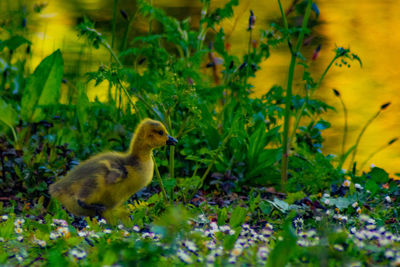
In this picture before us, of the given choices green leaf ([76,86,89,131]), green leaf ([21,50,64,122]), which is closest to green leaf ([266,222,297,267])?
green leaf ([76,86,89,131])

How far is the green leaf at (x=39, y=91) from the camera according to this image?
5.24 meters

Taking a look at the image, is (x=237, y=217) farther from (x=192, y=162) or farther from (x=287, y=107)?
(x=192, y=162)

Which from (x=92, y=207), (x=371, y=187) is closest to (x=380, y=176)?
(x=371, y=187)

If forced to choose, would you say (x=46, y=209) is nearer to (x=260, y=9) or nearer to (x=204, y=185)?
(x=204, y=185)

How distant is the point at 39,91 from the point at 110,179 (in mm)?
2034

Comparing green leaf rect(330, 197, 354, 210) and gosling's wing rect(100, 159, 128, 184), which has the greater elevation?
gosling's wing rect(100, 159, 128, 184)

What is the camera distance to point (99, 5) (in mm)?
8305

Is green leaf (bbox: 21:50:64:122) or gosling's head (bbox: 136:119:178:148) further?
green leaf (bbox: 21:50:64:122)

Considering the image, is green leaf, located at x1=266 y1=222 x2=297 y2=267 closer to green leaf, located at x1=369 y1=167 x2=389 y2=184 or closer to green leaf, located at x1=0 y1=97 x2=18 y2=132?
green leaf, located at x1=369 y1=167 x2=389 y2=184

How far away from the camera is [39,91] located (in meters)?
5.29

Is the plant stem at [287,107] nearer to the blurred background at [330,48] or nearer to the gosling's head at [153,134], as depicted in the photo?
the gosling's head at [153,134]

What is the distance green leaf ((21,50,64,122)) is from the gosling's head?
1.84 m

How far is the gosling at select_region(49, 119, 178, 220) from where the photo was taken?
358 cm

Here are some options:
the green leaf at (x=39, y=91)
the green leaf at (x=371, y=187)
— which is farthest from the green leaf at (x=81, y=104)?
the green leaf at (x=371, y=187)
